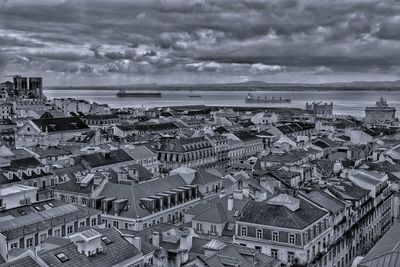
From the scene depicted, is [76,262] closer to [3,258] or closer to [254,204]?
[3,258]

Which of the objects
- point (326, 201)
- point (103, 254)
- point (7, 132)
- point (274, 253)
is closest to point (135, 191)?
point (274, 253)

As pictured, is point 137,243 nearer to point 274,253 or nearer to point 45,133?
point 274,253

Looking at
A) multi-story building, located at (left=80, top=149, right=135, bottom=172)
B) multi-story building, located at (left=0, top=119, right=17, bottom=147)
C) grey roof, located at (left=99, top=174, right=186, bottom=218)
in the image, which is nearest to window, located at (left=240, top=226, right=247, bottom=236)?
grey roof, located at (left=99, top=174, right=186, bottom=218)

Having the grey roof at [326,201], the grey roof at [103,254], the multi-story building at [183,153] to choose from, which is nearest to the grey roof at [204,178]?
the grey roof at [326,201]

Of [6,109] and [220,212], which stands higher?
[220,212]

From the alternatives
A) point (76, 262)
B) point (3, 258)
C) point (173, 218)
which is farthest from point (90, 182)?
point (76, 262)

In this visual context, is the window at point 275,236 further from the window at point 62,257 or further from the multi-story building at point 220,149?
the multi-story building at point 220,149
